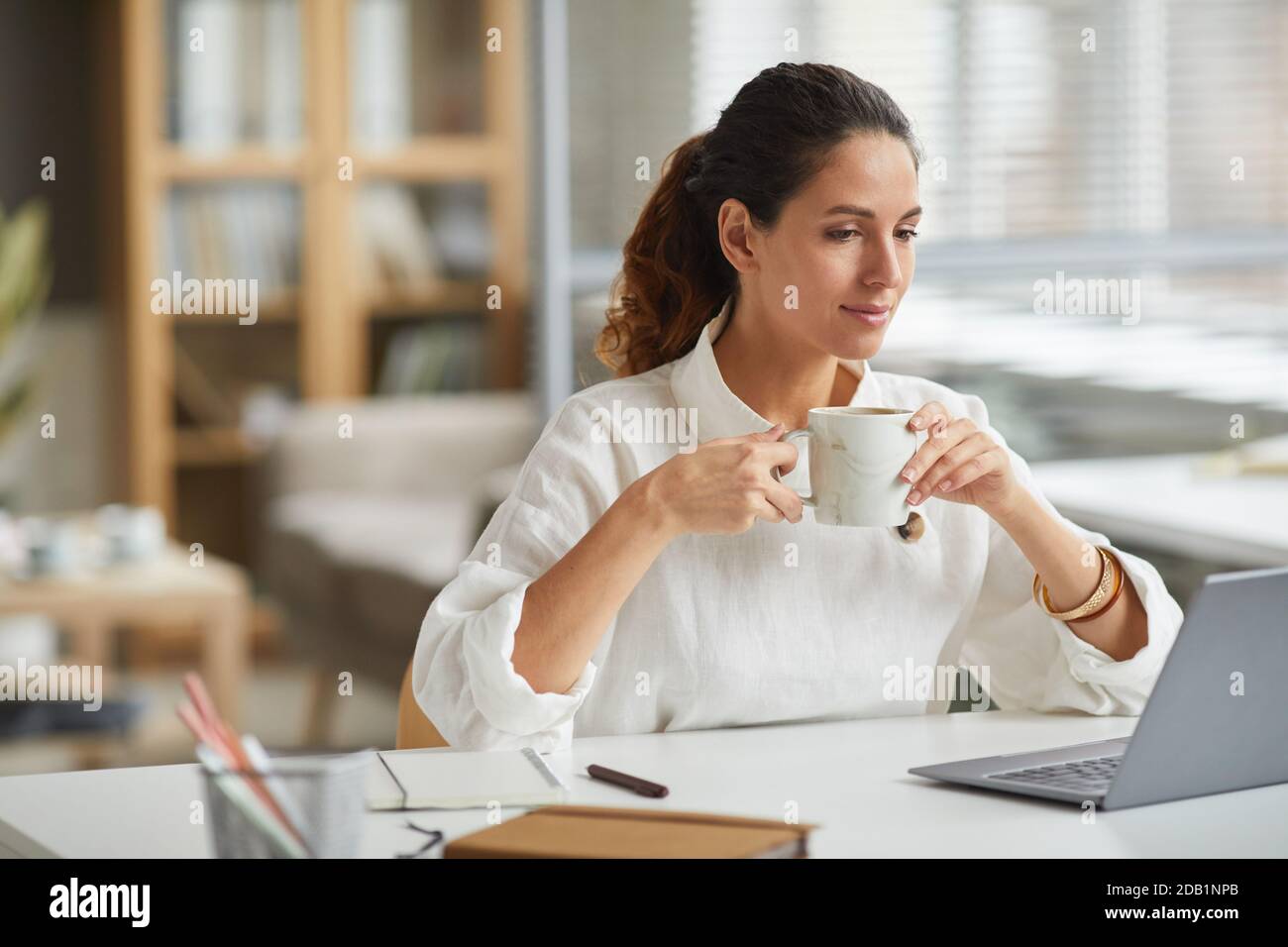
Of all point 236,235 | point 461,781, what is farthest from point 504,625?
point 236,235

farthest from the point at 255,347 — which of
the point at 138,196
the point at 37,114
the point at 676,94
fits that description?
the point at 676,94

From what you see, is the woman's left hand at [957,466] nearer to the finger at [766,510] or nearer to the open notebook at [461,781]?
the finger at [766,510]

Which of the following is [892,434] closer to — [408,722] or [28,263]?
[408,722]

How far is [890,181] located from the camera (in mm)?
1571

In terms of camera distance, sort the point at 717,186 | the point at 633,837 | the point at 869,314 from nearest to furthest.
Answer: the point at 633,837 < the point at 869,314 < the point at 717,186

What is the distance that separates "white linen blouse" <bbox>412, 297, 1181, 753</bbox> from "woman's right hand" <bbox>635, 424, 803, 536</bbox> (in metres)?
0.14

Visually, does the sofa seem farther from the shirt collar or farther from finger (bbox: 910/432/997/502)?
finger (bbox: 910/432/997/502)

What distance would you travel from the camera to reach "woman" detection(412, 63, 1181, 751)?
142 centimetres

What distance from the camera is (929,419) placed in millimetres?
1416

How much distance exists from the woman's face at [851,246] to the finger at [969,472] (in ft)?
0.52

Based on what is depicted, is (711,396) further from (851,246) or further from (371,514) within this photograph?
(371,514)

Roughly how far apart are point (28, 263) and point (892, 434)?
346 cm

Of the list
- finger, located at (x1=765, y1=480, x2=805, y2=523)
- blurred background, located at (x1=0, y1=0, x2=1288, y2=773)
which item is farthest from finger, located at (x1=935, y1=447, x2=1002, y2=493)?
blurred background, located at (x1=0, y1=0, x2=1288, y2=773)

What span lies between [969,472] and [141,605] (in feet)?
8.12
